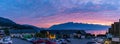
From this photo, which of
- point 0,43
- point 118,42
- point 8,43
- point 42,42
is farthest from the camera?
point 0,43

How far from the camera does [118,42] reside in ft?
68.1

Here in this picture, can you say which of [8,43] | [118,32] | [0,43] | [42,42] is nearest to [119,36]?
[118,32]

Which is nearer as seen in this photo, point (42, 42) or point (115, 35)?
point (115, 35)

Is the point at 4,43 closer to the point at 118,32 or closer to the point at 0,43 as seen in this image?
the point at 0,43

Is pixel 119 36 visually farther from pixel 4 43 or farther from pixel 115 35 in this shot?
pixel 4 43

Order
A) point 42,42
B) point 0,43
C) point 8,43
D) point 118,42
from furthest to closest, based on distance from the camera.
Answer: point 0,43 → point 8,43 → point 42,42 → point 118,42

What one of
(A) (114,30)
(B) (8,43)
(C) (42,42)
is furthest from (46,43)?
(A) (114,30)

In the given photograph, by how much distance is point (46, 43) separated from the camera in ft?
122

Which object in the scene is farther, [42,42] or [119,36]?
[42,42]

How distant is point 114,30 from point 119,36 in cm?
108

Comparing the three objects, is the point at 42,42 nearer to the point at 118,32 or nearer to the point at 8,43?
the point at 8,43

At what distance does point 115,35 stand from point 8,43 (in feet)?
90.6

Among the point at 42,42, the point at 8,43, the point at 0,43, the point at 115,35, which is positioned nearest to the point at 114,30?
the point at 115,35

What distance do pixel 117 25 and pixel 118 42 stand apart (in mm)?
1030
